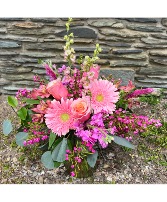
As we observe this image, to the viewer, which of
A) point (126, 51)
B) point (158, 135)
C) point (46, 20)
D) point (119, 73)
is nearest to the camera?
point (158, 135)

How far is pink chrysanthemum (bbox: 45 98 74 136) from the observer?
76.2 inches

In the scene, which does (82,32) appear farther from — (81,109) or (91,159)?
(91,159)

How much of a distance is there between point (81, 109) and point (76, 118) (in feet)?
0.21

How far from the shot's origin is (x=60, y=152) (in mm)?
1981

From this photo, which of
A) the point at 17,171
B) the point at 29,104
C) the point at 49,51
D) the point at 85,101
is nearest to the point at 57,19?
the point at 49,51

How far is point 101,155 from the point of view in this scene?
2.33 meters

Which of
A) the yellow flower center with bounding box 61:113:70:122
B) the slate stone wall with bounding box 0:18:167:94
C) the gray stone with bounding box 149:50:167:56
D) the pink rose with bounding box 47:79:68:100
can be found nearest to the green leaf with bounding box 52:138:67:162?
the yellow flower center with bounding box 61:113:70:122

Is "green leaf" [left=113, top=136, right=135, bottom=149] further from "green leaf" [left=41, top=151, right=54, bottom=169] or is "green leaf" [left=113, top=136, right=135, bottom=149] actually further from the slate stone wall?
the slate stone wall

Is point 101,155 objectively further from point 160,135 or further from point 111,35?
point 111,35

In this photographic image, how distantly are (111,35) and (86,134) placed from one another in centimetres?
135

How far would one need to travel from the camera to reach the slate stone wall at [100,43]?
9.59ft

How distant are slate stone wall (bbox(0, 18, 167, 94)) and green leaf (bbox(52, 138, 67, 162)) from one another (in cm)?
125

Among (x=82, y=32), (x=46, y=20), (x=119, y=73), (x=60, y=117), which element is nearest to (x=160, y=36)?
(x=119, y=73)

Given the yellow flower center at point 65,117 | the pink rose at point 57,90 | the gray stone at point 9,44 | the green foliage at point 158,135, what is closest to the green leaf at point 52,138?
the yellow flower center at point 65,117
